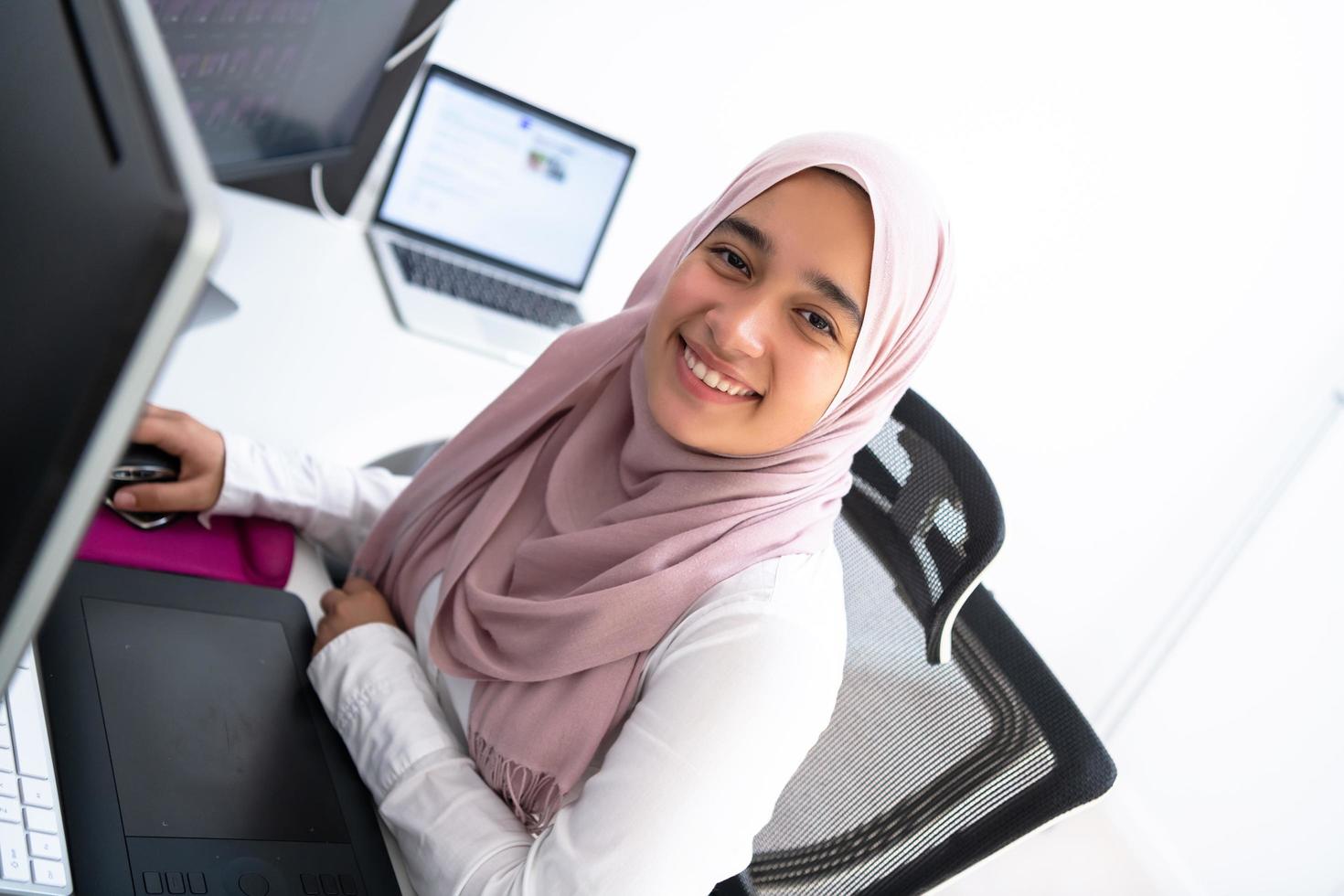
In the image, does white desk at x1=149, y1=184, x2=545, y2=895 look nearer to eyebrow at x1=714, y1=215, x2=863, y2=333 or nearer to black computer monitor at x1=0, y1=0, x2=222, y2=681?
eyebrow at x1=714, y1=215, x2=863, y2=333

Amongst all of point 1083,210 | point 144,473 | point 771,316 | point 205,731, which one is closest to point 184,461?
point 144,473

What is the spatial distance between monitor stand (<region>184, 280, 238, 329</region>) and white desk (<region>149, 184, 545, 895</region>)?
0.4 inches

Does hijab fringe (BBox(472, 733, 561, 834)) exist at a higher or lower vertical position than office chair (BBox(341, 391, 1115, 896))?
lower

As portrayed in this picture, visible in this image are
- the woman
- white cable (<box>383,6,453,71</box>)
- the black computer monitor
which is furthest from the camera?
white cable (<box>383,6,453,71</box>)

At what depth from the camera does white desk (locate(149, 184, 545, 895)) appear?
120cm

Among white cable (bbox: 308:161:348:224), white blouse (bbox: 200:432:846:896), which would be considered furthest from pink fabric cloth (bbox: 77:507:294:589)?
white cable (bbox: 308:161:348:224)

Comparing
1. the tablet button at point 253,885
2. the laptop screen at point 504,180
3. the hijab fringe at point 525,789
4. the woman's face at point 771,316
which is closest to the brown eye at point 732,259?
the woman's face at point 771,316

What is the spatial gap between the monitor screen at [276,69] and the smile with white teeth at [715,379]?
0.56 m

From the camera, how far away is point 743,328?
3.07ft

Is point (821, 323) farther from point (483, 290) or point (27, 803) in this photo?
point (483, 290)

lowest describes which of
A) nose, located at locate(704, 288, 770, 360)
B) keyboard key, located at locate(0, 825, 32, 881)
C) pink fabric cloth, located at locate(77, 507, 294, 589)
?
pink fabric cloth, located at locate(77, 507, 294, 589)

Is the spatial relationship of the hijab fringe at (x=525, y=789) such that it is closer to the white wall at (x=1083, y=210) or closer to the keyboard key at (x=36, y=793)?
the keyboard key at (x=36, y=793)

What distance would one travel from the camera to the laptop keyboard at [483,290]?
5.64ft

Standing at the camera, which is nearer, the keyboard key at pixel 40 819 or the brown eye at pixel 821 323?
the keyboard key at pixel 40 819
